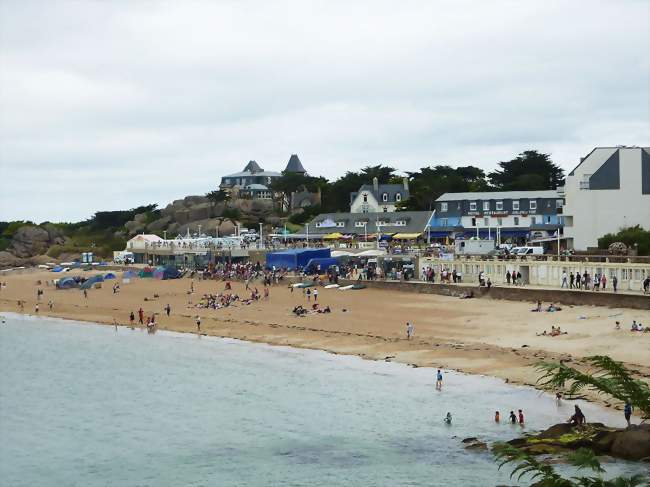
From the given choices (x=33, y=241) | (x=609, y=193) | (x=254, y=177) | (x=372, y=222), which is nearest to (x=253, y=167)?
(x=254, y=177)

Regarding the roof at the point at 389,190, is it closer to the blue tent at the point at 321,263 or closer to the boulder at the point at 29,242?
the blue tent at the point at 321,263

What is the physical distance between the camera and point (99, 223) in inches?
5541

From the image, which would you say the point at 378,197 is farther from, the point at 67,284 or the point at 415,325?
the point at 415,325

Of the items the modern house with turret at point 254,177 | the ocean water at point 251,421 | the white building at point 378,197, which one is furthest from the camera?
the modern house with turret at point 254,177

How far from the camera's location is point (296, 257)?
73188mm

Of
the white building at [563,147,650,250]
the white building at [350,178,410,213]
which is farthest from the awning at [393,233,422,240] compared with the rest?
the white building at [563,147,650,250]

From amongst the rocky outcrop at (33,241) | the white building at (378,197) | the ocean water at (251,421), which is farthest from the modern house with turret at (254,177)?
the ocean water at (251,421)

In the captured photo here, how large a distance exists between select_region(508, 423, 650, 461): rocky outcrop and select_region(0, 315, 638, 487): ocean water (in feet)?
2.95

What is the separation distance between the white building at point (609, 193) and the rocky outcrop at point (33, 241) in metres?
87.0

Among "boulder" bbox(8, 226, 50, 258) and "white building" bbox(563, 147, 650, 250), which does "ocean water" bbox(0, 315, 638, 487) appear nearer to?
"white building" bbox(563, 147, 650, 250)

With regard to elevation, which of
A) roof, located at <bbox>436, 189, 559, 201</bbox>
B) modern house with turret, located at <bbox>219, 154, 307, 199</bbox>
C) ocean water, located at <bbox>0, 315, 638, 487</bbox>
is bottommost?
ocean water, located at <bbox>0, 315, 638, 487</bbox>

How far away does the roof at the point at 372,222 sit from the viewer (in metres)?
89.4

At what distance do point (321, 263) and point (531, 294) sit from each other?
24.4 metres

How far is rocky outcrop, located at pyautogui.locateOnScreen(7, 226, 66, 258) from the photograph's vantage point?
130500mm
